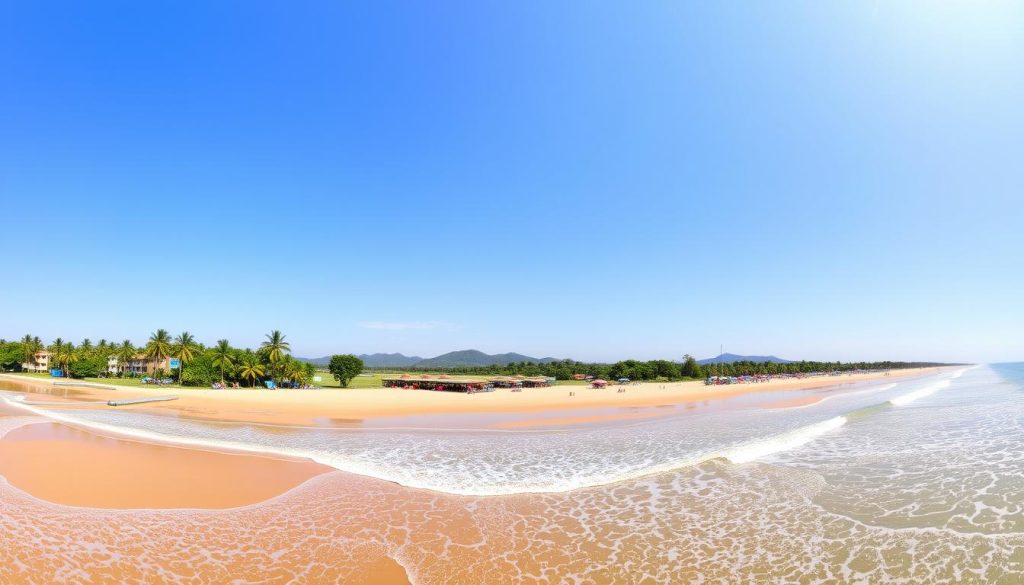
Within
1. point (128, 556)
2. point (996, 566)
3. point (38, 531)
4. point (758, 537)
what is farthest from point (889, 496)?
point (38, 531)

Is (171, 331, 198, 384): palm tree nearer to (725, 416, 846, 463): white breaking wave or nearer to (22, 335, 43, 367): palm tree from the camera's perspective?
(22, 335, 43, 367): palm tree

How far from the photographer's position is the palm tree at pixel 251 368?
2463 inches

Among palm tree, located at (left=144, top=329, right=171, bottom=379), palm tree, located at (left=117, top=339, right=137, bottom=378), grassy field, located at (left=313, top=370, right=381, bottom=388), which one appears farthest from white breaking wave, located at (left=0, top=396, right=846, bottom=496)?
palm tree, located at (left=117, top=339, right=137, bottom=378)

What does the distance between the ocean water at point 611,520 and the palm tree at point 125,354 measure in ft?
346

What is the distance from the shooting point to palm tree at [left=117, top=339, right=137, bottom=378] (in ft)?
303

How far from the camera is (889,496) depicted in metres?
10.8

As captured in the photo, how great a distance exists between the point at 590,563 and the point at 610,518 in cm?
240

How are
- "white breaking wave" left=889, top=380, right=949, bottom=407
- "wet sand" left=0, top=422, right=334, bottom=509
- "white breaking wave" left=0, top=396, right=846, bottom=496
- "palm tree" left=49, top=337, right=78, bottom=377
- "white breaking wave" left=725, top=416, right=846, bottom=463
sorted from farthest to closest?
"palm tree" left=49, top=337, right=78, bottom=377
"white breaking wave" left=889, top=380, right=949, bottom=407
"white breaking wave" left=725, top=416, right=846, bottom=463
"white breaking wave" left=0, top=396, right=846, bottom=496
"wet sand" left=0, top=422, right=334, bottom=509

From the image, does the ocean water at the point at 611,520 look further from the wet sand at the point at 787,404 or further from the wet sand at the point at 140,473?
the wet sand at the point at 787,404

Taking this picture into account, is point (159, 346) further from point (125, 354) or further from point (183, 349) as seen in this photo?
point (125, 354)

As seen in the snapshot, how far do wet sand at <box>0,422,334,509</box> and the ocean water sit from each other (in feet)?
2.63

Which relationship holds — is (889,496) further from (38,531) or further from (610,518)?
(38,531)

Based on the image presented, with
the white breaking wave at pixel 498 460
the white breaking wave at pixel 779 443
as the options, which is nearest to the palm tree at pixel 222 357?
the white breaking wave at pixel 498 460

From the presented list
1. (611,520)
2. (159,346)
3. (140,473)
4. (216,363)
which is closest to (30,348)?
(159,346)
